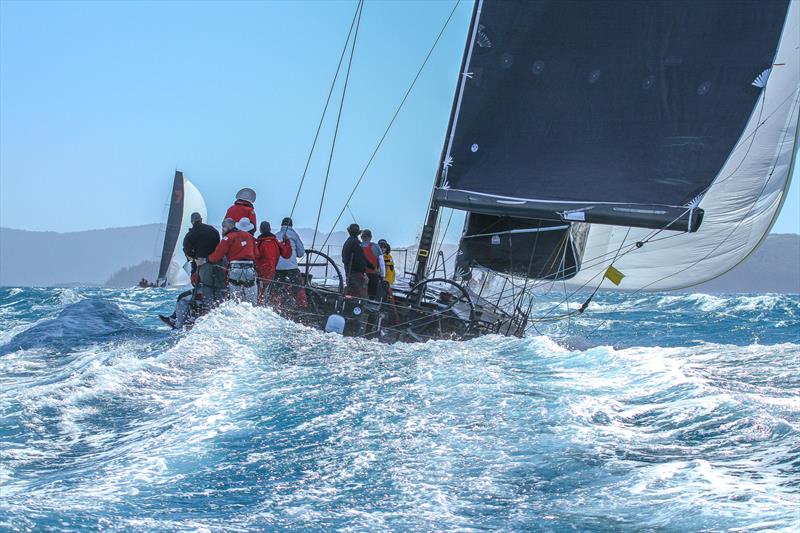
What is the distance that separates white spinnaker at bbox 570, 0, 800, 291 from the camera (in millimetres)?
11695

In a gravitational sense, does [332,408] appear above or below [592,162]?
below

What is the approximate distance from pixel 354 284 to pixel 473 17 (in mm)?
4063

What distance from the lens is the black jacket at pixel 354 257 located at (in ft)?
36.2

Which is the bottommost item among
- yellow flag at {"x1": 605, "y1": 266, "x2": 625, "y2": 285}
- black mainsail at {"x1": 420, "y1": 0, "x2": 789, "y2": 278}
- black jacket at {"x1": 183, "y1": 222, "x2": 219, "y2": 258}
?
yellow flag at {"x1": 605, "y1": 266, "x2": 625, "y2": 285}

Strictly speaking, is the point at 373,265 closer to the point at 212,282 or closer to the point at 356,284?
the point at 356,284

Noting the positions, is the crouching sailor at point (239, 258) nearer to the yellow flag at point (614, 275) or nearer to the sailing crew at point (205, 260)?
the sailing crew at point (205, 260)

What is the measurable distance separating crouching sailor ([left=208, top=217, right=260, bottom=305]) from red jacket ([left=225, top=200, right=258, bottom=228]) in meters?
0.33

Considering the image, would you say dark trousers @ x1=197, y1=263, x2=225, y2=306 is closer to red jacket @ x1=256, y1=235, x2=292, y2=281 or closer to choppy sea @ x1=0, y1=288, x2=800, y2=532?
red jacket @ x1=256, y1=235, x2=292, y2=281

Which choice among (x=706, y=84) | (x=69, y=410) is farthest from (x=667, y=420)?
(x=706, y=84)

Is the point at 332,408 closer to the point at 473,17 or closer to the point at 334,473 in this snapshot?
the point at 334,473

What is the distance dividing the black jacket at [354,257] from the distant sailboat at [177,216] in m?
33.0

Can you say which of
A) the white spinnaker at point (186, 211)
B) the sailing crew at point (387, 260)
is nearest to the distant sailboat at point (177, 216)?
the white spinnaker at point (186, 211)

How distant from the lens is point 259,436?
572 cm

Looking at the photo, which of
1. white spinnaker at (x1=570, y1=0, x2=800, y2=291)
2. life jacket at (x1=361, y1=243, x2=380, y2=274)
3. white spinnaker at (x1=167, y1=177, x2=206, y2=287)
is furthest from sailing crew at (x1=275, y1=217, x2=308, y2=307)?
white spinnaker at (x1=167, y1=177, x2=206, y2=287)
